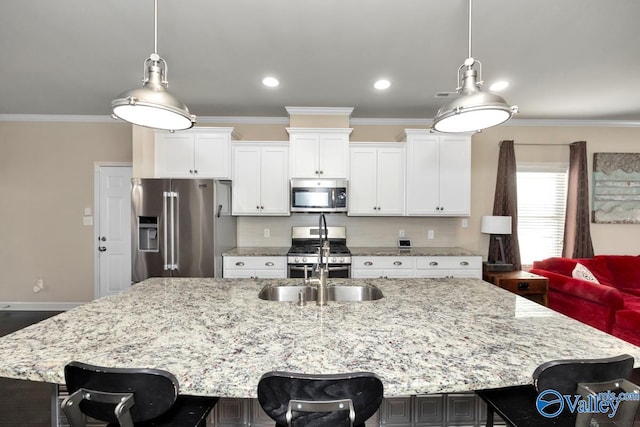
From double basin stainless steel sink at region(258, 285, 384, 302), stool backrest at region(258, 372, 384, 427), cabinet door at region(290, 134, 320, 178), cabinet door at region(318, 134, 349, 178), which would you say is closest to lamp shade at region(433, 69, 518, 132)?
double basin stainless steel sink at region(258, 285, 384, 302)

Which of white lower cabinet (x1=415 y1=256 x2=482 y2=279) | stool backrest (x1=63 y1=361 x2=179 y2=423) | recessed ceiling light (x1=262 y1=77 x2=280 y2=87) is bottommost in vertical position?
white lower cabinet (x1=415 y1=256 x2=482 y2=279)

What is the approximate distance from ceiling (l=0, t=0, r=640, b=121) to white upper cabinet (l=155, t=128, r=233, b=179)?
41cm

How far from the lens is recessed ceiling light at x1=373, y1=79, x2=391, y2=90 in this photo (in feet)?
9.93

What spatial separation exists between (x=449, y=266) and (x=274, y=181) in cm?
244

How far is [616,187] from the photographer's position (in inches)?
166

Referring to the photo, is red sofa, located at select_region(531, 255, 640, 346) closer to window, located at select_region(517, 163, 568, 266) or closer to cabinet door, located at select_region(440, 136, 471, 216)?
window, located at select_region(517, 163, 568, 266)

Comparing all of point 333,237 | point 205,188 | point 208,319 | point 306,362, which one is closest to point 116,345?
point 208,319

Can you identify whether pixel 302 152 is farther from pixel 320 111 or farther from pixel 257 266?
pixel 257 266

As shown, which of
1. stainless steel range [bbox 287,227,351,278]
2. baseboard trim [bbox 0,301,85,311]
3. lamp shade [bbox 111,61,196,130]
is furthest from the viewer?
baseboard trim [bbox 0,301,85,311]

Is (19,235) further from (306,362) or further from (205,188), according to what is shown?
(306,362)

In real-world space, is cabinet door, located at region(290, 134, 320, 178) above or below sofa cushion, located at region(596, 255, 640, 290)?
above

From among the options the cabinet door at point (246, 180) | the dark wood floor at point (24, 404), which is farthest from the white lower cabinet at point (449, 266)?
the dark wood floor at point (24, 404)

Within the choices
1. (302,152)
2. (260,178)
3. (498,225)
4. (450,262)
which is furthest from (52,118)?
(498,225)

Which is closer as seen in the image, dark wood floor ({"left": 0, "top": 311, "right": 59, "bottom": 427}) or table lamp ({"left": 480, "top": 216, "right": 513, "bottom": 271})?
dark wood floor ({"left": 0, "top": 311, "right": 59, "bottom": 427})
